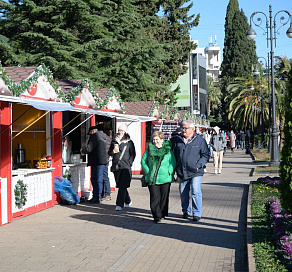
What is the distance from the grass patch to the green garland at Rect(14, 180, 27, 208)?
4316 millimetres

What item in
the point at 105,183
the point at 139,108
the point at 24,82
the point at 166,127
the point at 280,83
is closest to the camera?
the point at 24,82

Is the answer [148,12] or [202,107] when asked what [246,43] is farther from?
[148,12]

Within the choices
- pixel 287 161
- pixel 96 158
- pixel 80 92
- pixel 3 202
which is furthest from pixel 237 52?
pixel 287 161

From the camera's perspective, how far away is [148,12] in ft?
132

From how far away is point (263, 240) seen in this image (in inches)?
289

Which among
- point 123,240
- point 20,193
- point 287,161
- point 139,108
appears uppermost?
point 139,108

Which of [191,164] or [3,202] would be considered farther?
[191,164]

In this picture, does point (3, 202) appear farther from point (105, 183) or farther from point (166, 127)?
point (166, 127)

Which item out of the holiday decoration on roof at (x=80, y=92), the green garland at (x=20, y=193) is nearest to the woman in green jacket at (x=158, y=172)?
the green garland at (x=20, y=193)

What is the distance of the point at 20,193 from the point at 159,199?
8.73ft

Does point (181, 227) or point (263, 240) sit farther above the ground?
point (263, 240)

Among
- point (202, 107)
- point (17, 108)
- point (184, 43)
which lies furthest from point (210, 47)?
point (17, 108)

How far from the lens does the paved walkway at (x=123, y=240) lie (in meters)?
6.65

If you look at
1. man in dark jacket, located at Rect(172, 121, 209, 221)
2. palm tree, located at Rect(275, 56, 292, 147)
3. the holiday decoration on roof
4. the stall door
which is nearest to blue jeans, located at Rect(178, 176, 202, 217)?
man in dark jacket, located at Rect(172, 121, 209, 221)
